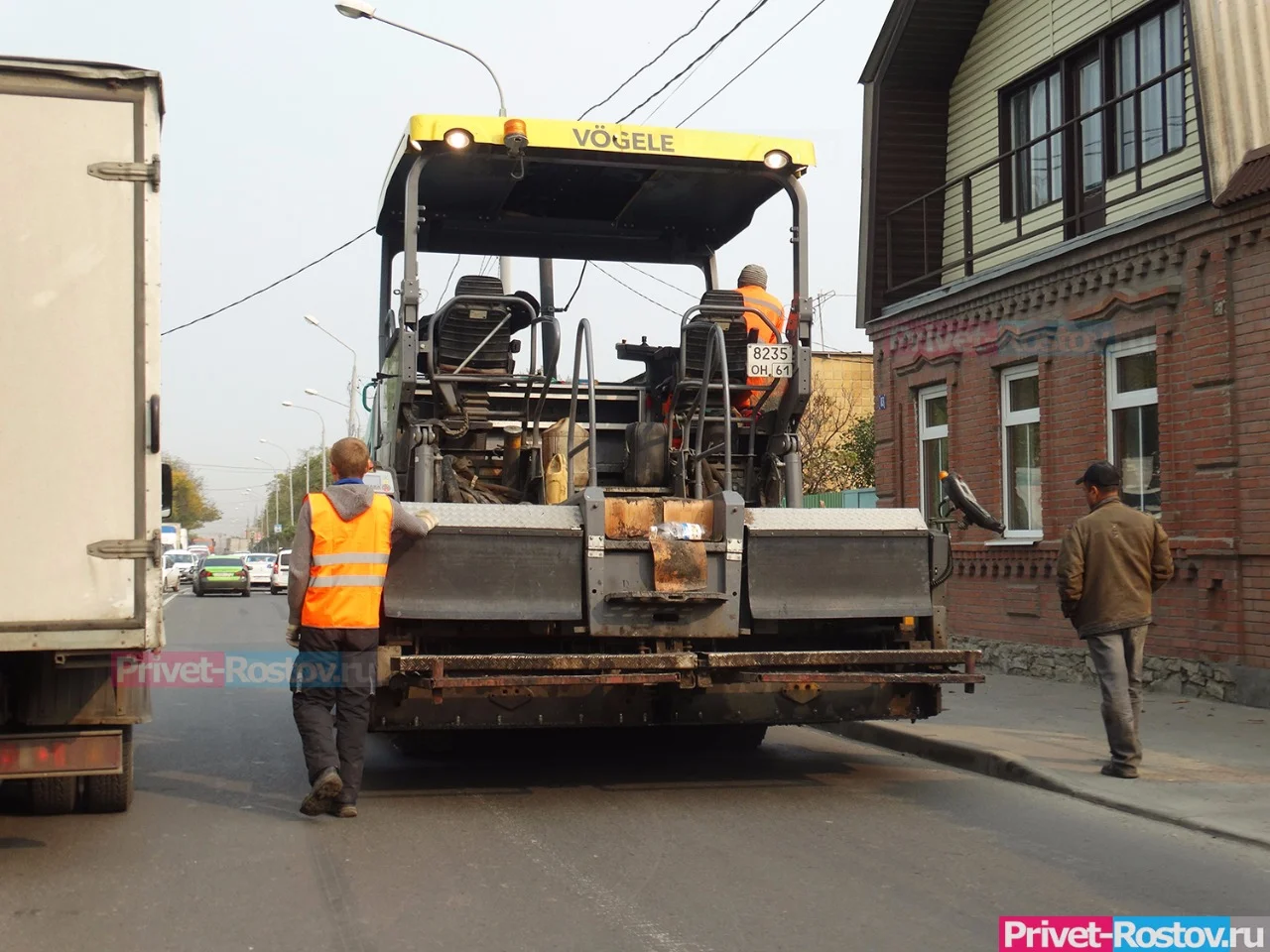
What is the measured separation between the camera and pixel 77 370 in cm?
614

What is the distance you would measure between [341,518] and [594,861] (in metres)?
2.10

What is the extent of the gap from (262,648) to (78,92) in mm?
14649

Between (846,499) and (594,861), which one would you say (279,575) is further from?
(594,861)

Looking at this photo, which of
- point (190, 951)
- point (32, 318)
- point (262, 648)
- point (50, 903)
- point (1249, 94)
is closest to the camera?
point (190, 951)

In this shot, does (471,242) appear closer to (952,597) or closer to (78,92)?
(78,92)

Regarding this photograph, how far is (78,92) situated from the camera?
621cm

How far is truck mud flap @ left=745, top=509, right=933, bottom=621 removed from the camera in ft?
25.5

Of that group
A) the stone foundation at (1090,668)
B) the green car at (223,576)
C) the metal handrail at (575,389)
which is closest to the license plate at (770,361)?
the metal handrail at (575,389)

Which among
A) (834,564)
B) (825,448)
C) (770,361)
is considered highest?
(825,448)

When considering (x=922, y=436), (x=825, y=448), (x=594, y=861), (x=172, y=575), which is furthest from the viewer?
(x=172, y=575)

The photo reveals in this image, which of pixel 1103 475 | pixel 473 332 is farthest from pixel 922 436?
pixel 473 332

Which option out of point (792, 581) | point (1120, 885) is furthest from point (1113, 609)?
point (1120, 885)
